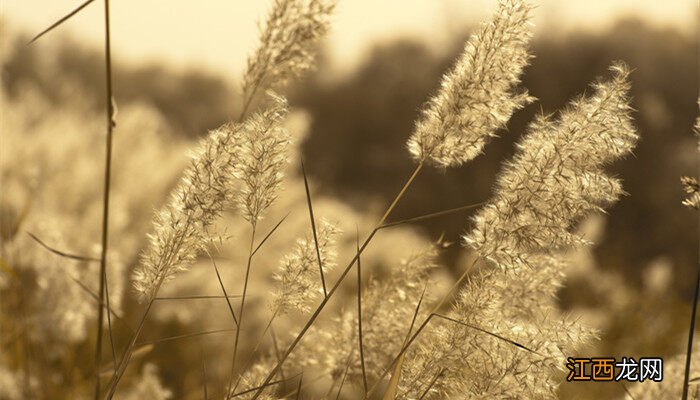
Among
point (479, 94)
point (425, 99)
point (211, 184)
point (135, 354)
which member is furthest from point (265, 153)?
point (425, 99)

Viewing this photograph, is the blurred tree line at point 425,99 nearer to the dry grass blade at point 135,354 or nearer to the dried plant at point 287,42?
the dry grass blade at point 135,354

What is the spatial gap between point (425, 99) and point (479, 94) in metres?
17.7

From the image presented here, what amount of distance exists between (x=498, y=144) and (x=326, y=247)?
519 inches

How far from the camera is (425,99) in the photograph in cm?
1891

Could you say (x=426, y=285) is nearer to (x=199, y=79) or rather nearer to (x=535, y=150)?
(x=535, y=150)

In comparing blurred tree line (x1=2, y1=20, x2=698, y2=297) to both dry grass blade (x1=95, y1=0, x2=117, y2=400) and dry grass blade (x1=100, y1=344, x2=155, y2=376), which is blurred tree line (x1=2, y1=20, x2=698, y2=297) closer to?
dry grass blade (x1=100, y1=344, x2=155, y2=376)

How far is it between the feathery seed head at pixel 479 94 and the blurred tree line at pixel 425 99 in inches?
291

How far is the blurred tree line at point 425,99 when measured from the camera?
41.7 ft

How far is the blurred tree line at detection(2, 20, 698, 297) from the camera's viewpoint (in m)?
12.7

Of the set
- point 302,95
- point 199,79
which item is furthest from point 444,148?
point 199,79

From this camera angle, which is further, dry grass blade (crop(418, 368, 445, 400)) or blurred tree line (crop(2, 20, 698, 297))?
blurred tree line (crop(2, 20, 698, 297))

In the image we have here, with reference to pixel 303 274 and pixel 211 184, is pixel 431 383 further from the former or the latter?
pixel 211 184

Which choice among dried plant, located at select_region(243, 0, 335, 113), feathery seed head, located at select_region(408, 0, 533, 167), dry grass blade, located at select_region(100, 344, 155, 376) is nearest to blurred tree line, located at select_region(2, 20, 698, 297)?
dry grass blade, located at select_region(100, 344, 155, 376)

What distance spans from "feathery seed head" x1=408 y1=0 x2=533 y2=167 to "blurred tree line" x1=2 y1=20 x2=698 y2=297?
738 centimetres
